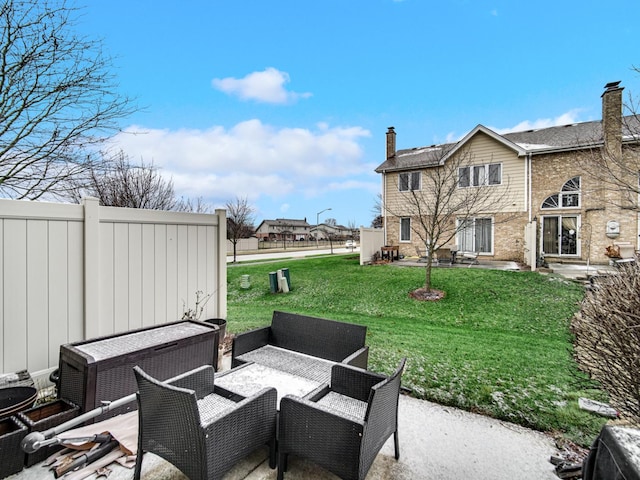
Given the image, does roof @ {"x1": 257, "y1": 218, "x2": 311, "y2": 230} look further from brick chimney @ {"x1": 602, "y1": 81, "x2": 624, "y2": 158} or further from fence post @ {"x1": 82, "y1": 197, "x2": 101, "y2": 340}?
fence post @ {"x1": 82, "y1": 197, "x2": 101, "y2": 340}

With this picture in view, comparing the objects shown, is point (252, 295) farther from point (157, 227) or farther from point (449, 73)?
point (449, 73)

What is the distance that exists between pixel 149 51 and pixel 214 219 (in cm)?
459

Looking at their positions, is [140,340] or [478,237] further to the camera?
[478,237]

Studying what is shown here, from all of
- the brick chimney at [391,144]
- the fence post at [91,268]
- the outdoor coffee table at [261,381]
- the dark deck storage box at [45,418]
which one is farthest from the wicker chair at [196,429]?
the brick chimney at [391,144]

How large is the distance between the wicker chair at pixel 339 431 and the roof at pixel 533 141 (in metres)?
12.2

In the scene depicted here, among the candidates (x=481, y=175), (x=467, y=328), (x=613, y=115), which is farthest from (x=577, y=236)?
(x=467, y=328)

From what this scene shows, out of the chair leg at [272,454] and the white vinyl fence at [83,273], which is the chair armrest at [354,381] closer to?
the chair leg at [272,454]

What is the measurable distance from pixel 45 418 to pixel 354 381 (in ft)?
8.78

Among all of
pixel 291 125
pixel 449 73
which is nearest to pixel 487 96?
pixel 449 73

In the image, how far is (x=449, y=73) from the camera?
12625mm

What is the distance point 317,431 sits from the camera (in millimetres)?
2113

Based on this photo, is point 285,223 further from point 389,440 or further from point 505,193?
point 389,440

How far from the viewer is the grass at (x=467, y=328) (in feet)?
11.5

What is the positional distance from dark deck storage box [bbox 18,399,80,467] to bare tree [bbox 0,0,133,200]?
4.13 meters
